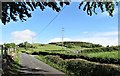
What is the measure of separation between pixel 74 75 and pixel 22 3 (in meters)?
7.69

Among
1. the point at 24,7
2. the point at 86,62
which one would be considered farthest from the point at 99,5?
the point at 86,62

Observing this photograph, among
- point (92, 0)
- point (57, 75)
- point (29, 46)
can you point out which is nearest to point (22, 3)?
point (92, 0)

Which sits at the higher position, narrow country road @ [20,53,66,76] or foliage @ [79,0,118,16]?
foliage @ [79,0,118,16]

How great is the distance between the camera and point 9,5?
1772 cm

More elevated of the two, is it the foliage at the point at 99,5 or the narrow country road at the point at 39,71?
the foliage at the point at 99,5

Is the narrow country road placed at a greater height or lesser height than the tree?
lesser

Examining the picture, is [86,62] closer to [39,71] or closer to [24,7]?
[39,71]

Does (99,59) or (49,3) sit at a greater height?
(49,3)

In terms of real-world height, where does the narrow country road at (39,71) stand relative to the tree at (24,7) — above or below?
below

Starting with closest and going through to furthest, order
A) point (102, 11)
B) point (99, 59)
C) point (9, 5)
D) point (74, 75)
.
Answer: point (9, 5)
point (102, 11)
point (74, 75)
point (99, 59)

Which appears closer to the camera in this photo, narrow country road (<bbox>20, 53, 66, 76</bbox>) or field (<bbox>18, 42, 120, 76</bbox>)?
narrow country road (<bbox>20, 53, 66, 76</bbox>)

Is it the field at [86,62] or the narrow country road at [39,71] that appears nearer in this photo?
the narrow country road at [39,71]

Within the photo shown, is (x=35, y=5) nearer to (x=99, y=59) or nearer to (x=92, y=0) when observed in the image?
(x=92, y=0)

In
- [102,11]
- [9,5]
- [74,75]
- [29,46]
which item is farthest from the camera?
[29,46]
